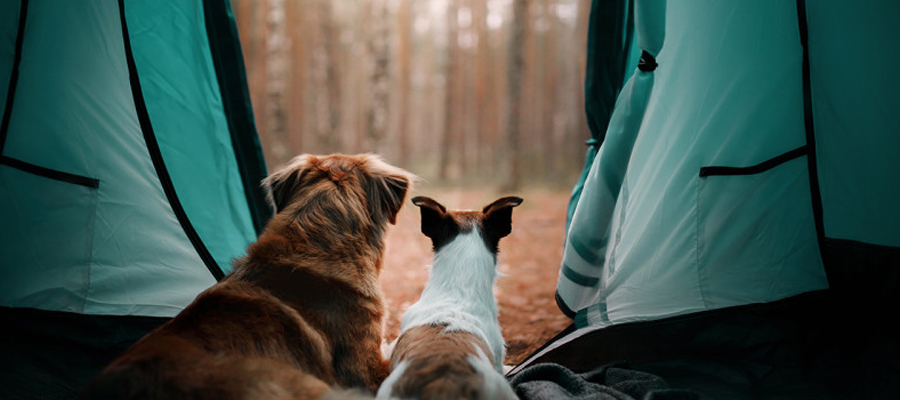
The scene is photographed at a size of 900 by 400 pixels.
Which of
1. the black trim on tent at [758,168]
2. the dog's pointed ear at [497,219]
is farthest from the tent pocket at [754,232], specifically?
the dog's pointed ear at [497,219]

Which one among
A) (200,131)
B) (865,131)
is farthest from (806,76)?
(200,131)

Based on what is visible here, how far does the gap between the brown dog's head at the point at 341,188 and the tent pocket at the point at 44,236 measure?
977 mm

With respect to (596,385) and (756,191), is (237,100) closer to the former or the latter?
(596,385)

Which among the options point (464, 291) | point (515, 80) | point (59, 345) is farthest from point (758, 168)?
point (515, 80)

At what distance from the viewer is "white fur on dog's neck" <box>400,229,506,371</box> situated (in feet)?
7.18

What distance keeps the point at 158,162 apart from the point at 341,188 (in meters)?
1.14

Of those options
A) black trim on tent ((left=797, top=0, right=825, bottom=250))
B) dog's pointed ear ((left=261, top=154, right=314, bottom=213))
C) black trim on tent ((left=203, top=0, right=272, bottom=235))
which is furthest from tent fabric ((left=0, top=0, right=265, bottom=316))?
black trim on tent ((left=797, top=0, right=825, bottom=250))

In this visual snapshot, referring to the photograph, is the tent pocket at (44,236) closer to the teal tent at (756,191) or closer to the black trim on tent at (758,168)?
the teal tent at (756,191)

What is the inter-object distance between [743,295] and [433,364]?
60.6 inches

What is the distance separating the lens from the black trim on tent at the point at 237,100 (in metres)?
2.99

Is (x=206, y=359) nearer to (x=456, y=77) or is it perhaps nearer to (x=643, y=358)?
(x=643, y=358)

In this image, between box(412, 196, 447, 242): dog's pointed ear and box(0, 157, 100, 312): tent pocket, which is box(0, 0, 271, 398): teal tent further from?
box(412, 196, 447, 242): dog's pointed ear

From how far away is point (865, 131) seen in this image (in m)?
2.37

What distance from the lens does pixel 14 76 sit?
248 centimetres
